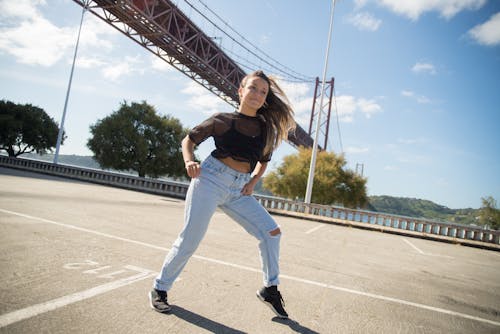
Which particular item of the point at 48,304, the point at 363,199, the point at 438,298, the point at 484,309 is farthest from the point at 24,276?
the point at 363,199

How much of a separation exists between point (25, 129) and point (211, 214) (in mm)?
45561

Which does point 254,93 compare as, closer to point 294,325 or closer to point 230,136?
point 230,136

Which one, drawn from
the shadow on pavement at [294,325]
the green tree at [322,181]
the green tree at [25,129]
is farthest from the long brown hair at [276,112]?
the green tree at [25,129]

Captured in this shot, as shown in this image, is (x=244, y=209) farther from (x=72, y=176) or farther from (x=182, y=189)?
(x=72, y=176)

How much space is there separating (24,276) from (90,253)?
3.08 ft

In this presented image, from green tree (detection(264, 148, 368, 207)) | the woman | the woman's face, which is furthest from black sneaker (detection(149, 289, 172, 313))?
green tree (detection(264, 148, 368, 207))

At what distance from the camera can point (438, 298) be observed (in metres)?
3.32

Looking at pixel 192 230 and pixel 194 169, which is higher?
pixel 194 169

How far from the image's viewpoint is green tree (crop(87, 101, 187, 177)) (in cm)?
3222

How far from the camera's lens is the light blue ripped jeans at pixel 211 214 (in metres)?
2.19

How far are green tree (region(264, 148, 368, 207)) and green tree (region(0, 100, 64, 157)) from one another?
30.2m

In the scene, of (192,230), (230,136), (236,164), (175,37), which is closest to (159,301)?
(192,230)

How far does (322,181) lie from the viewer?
37.1 m

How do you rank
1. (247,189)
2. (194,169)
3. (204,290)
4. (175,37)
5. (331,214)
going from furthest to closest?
1. (175,37)
2. (331,214)
3. (204,290)
4. (247,189)
5. (194,169)
